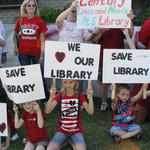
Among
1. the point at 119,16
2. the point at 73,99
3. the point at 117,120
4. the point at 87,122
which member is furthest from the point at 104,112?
the point at 119,16

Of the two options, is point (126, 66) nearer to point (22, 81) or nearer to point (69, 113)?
point (69, 113)

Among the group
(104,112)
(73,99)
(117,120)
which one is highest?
(73,99)

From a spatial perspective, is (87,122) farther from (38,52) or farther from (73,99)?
(38,52)

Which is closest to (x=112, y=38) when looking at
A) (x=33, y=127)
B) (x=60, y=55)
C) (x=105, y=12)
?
(x=105, y=12)

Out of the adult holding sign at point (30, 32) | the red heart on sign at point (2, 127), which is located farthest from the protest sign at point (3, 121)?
the adult holding sign at point (30, 32)

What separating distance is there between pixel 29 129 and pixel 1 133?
1.12 ft

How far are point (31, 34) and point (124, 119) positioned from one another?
6.38 feet

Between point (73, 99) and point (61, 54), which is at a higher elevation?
point (61, 54)

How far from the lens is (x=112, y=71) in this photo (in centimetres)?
337

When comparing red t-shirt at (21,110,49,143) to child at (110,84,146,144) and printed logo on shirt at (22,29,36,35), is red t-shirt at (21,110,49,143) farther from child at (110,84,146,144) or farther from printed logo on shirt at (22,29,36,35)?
printed logo on shirt at (22,29,36,35)

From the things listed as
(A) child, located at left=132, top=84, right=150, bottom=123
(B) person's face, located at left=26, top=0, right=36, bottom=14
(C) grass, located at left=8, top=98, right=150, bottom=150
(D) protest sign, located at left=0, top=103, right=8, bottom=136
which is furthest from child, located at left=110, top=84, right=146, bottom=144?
(B) person's face, located at left=26, top=0, right=36, bottom=14

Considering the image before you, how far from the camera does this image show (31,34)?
443 cm

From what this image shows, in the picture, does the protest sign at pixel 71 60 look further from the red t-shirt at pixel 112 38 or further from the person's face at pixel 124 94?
the red t-shirt at pixel 112 38

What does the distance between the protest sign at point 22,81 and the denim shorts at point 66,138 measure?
58 centimetres
